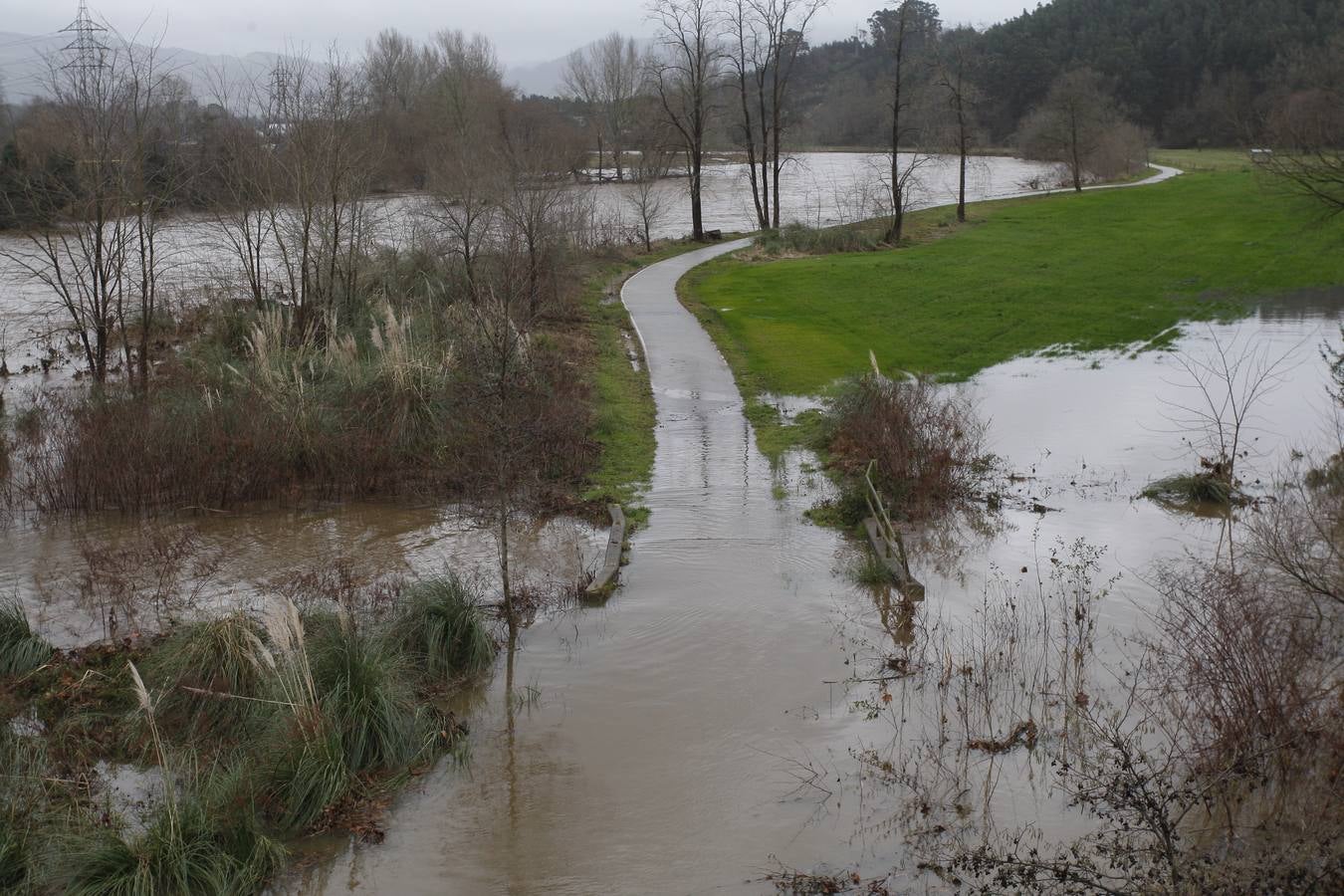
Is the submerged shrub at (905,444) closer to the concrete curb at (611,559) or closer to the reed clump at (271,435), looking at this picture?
the concrete curb at (611,559)

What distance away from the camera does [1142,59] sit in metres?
96.5

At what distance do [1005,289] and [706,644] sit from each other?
25755 millimetres

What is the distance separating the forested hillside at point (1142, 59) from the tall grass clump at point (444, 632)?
78065 millimetres

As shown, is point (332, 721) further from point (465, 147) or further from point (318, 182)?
point (465, 147)

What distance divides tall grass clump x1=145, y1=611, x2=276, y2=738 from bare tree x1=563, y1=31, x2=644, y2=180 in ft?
188

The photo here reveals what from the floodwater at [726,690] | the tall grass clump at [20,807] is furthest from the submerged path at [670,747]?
the tall grass clump at [20,807]

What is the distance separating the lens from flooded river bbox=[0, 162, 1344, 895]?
778 cm

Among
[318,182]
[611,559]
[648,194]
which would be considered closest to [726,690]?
[611,559]

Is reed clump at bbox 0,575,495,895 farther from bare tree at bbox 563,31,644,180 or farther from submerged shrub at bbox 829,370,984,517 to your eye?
bare tree at bbox 563,31,644,180

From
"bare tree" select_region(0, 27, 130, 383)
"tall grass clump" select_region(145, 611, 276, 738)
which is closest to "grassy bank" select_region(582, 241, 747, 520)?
"tall grass clump" select_region(145, 611, 276, 738)

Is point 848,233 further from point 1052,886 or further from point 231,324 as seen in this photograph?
point 1052,886

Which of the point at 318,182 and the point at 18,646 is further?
the point at 318,182

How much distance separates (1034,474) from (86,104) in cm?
1692

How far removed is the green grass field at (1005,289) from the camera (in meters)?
26.1
